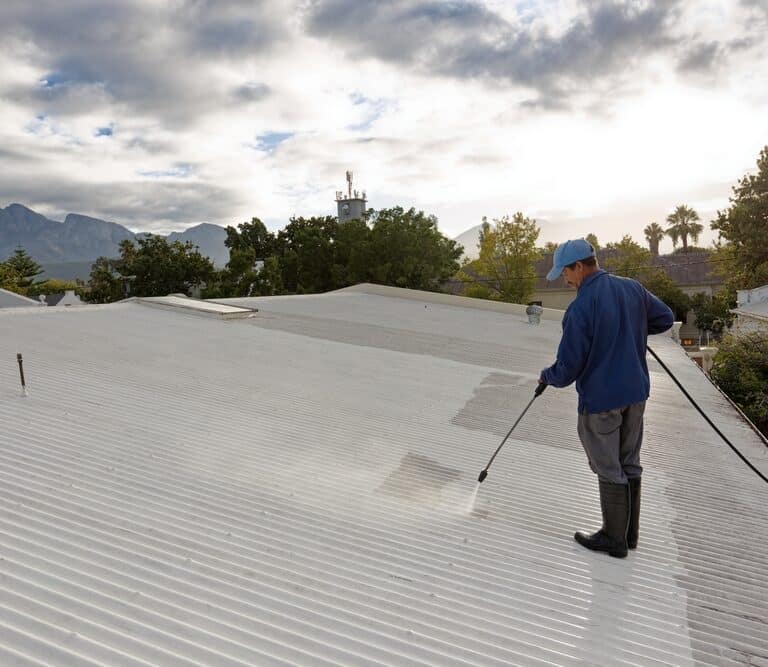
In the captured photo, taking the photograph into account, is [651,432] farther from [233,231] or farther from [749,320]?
[233,231]

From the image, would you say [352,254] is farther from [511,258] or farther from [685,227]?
[685,227]

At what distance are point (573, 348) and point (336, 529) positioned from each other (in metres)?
1.82

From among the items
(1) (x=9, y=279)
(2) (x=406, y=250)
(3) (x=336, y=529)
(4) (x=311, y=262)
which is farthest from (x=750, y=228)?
(1) (x=9, y=279)

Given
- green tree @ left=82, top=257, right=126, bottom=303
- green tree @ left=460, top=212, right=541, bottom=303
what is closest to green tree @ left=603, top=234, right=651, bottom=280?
green tree @ left=460, top=212, right=541, bottom=303

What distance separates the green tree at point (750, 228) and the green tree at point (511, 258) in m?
10.9

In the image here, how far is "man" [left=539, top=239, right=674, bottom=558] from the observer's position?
131 inches

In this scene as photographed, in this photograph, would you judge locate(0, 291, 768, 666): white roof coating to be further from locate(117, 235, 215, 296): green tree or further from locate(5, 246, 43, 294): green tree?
locate(5, 246, 43, 294): green tree

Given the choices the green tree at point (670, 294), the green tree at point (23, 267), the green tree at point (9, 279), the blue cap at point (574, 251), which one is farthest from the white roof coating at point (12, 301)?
the green tree at point (23, 267)

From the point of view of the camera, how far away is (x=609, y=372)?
131 inches

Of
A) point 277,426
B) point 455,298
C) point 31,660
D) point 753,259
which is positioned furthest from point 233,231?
point 31,660

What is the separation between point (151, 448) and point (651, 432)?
5.66 metres

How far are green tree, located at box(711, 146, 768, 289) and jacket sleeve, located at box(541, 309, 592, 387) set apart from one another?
33.1 m

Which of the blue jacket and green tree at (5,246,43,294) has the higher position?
green tree at (5,246,43,294)

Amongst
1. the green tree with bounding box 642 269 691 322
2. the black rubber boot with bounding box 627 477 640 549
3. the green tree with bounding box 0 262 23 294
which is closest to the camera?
the black rubber boot with bounding box 627 477 640 549
